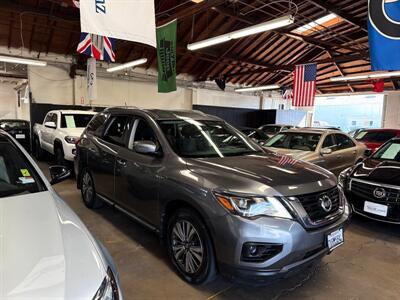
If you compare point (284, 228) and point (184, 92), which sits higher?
point (184, 92)

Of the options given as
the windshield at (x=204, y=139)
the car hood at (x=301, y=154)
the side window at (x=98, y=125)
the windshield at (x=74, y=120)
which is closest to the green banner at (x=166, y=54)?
the windshield at (x=74, y=120)

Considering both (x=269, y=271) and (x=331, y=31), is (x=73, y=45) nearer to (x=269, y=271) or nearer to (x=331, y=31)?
(x=331, y=31)

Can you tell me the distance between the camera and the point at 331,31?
36.5ft

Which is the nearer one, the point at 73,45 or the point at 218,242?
the point at 218,242

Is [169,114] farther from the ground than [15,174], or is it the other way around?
[169,114]

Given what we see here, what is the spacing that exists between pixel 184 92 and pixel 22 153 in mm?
13740

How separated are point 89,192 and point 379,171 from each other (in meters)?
→ 4.16

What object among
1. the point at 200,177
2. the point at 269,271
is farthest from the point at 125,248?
the point at 269,271

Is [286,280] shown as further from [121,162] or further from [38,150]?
[38,150]

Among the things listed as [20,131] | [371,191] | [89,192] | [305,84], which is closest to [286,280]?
[371,191]

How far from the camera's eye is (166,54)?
22.9 ft

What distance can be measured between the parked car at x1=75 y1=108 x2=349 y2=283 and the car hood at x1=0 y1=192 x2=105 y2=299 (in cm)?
95

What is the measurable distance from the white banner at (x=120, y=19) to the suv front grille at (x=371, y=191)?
338 cm

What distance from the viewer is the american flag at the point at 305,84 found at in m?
10.6
